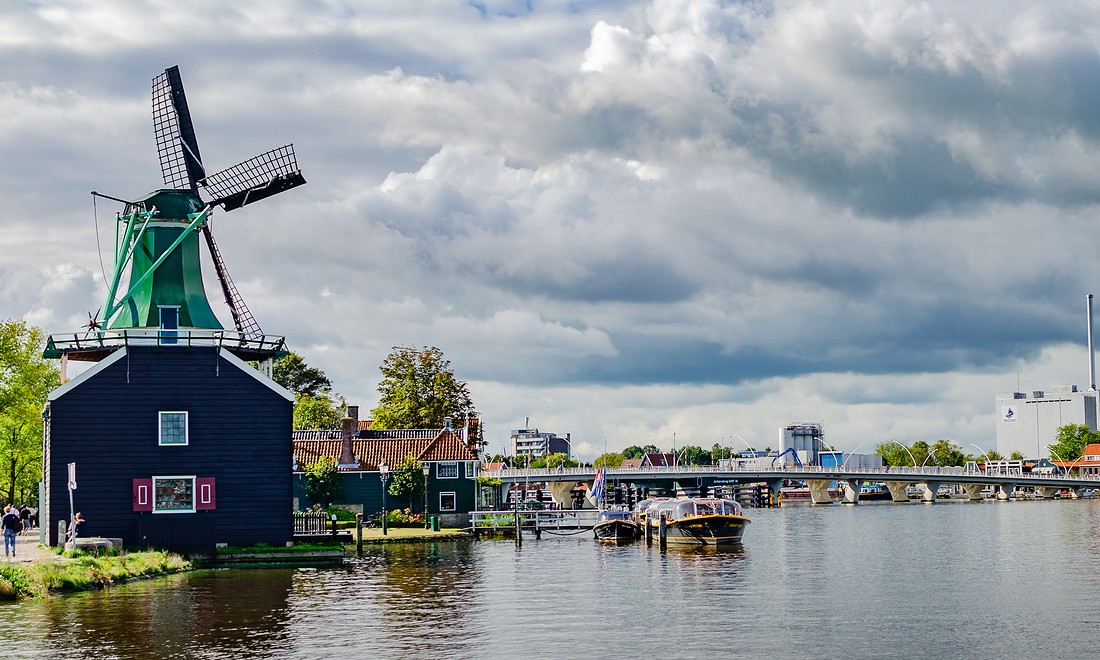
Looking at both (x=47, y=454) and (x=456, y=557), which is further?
(x=456, y=557)

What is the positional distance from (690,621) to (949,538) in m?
59.3

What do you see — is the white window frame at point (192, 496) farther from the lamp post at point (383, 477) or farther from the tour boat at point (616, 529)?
the tour boat at point (616, 529)

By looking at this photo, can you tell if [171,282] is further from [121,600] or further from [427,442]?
[427,442]

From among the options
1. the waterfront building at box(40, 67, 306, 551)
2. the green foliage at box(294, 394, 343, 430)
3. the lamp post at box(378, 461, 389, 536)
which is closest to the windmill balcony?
the waterfront building at box(40, 67, 306, 551)

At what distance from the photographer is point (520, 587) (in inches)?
2140

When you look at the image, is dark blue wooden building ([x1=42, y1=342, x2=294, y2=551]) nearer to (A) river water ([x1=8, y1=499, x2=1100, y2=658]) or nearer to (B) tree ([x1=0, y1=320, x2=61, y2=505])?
(A) river water ([x1=8, y1=499, x2=1100, y2=658])

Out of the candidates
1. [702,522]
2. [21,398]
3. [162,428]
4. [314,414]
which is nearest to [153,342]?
[162,428]

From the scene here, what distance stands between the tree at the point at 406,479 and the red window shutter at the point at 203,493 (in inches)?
1166

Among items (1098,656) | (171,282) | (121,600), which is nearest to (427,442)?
(171,282)

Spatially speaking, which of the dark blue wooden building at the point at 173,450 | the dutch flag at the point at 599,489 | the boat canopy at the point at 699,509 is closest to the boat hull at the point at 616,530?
the boat canopy at the point at 699,509

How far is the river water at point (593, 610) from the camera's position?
3753 cm

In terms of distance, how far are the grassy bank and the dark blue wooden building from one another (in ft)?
10.7

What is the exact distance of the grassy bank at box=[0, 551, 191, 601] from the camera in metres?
46.6

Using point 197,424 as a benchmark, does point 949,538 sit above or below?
below
